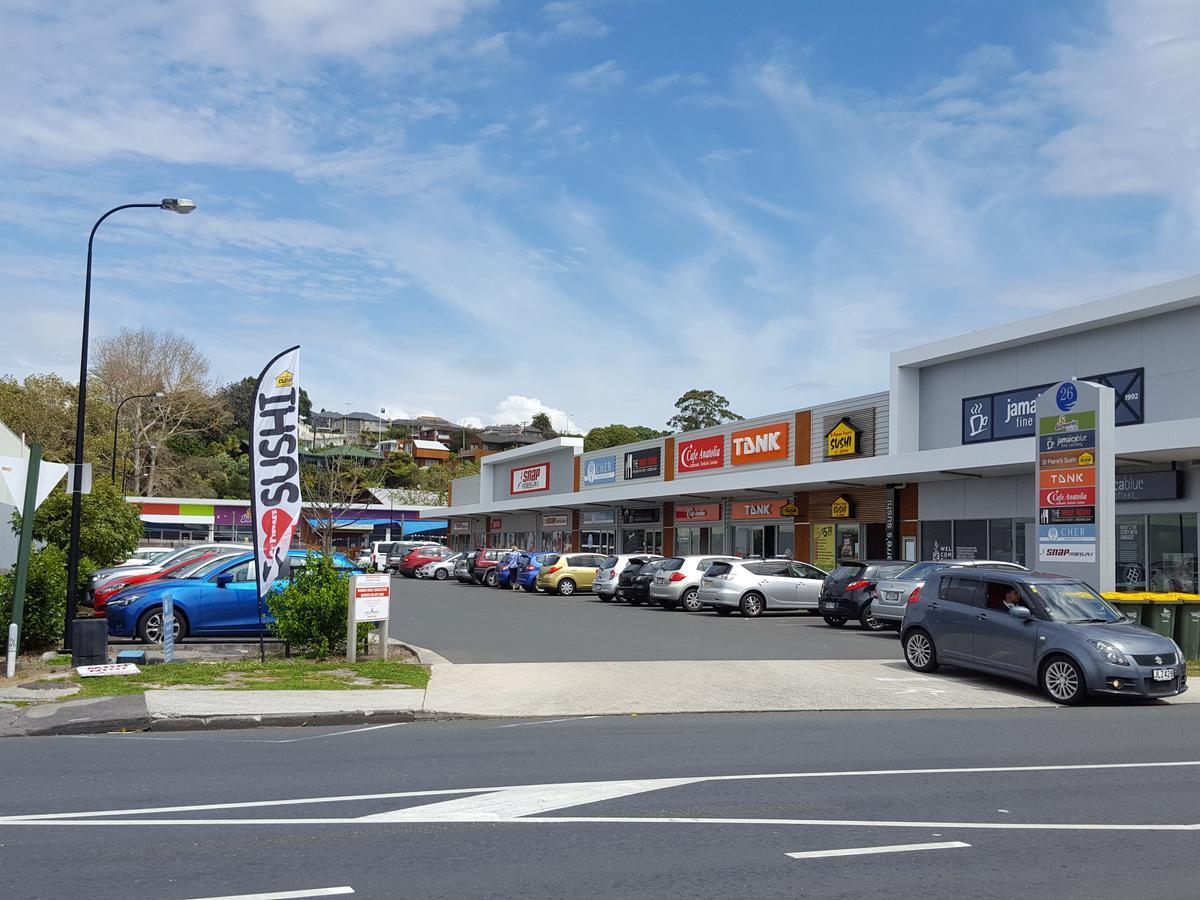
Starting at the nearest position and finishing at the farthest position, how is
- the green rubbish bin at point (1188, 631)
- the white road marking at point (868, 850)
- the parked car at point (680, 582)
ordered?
the white road marking at point (868, 850)
the green rubbish bin at point (1188, 631)
the parked car at point (680, 582)

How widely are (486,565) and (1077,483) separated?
28.7 metres

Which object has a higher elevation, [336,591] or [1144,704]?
[336,591]

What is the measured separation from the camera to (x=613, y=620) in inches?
1025

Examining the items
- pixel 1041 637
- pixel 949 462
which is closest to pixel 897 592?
pixel 949 462

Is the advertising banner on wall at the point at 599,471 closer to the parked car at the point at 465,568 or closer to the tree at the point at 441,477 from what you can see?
the parked car at the point at 465,568

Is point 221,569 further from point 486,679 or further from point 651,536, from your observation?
point 651,536

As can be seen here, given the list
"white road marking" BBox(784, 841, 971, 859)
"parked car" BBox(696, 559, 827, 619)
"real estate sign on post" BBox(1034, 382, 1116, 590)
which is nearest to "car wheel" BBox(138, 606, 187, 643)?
"parked car" BBox(696, 559, 827, 619)

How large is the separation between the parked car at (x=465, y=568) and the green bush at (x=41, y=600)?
28.5 m

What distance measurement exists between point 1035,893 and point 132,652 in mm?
13384

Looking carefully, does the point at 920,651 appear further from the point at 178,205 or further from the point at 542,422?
the point at 542,422

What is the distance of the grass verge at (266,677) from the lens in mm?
13289

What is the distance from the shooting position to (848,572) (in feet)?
80.5

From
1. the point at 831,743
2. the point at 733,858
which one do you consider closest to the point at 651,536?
the point at 831,743

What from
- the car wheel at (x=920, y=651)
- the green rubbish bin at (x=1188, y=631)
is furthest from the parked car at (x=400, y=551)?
the green rubbish bin at (x=1188, y=631)
